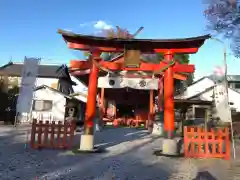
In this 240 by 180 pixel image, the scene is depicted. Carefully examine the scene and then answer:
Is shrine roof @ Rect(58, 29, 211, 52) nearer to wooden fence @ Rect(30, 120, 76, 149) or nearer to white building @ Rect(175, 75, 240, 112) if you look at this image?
wooden fence @ Rect(30, 120, 76, 149)

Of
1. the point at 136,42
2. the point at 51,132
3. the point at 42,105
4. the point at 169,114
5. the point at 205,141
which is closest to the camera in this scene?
the point at 205,141

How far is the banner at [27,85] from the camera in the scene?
9562mm

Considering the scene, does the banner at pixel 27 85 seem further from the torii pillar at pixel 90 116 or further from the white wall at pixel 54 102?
the white wall at pixel 54 102

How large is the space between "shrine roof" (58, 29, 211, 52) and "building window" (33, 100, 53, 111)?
60.0 ft

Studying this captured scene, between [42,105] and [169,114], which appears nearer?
[169,114]

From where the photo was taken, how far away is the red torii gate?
955 centimetres

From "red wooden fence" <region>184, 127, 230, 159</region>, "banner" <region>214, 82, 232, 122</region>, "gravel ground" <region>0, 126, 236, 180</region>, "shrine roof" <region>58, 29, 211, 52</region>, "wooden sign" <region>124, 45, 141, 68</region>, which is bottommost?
"gravel ground" <region>0, 126, 236, 180</region>

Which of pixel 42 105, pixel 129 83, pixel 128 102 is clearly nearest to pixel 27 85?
pixel 129 83

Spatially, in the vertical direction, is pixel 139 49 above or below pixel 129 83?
below

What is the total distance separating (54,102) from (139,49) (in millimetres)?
19028

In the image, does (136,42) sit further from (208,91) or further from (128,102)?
(208,91)

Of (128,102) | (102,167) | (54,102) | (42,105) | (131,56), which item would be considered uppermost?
(131,56)

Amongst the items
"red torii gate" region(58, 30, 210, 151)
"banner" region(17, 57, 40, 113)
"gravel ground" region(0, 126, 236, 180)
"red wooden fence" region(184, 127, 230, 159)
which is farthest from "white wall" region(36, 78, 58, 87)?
"red wooden fence" region(184, 127, 230, 159)

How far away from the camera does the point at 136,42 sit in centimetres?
987
